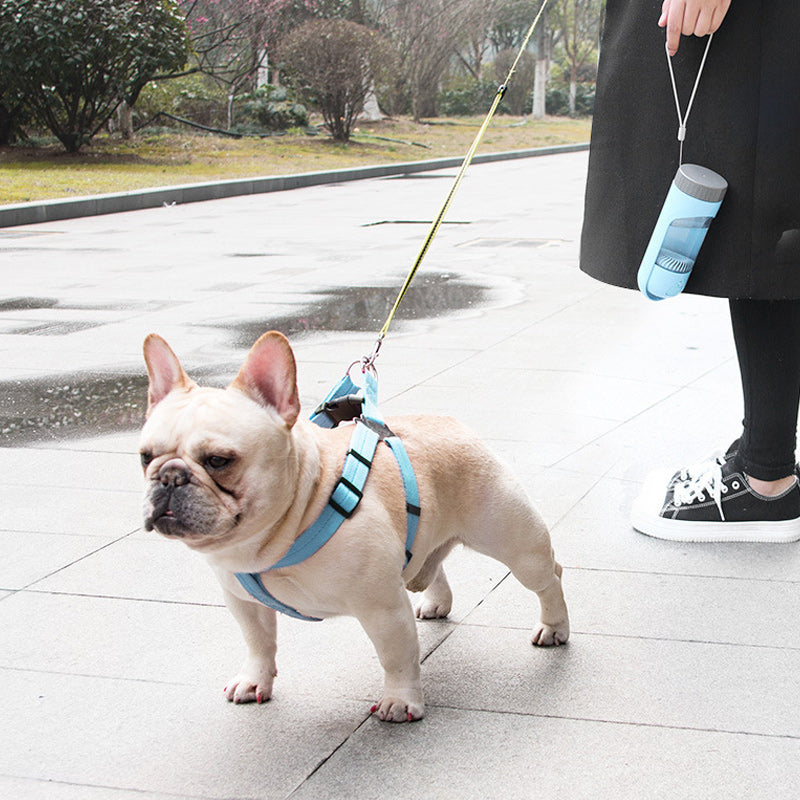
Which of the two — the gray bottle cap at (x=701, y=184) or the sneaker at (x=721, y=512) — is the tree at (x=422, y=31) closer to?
the sneaker at (x=721, y=512)

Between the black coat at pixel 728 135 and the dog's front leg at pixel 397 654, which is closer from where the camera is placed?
the dog's front leg at pixel 397 654

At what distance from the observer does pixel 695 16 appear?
10.2 feet

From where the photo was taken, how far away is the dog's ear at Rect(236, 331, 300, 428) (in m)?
2.43

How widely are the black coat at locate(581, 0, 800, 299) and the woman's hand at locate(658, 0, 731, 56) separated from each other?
87 millimetres

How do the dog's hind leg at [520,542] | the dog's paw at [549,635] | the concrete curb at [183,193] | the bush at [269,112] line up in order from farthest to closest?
the bush at [269,112]
the concrete curb at [183,193]
the dog's paw at [549,635]
the dog's hind leg at [520,542]

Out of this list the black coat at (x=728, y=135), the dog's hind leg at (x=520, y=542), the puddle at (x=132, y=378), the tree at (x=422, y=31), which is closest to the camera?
the dog's hind leg at (x=520, y=542)

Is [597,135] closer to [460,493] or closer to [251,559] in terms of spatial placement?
[460,493]

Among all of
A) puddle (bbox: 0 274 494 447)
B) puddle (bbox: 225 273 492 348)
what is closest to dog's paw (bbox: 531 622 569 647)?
puddle (bbox: 0 274 494 447)

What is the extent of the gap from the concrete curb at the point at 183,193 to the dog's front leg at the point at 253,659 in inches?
477

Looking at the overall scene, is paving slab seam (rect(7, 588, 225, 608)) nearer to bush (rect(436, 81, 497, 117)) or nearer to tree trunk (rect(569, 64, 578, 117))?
bush (rect(436, 81, 497, 117))

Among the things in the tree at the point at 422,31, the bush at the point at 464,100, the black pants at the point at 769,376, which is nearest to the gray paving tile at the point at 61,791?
the black pants at the point at 769,376

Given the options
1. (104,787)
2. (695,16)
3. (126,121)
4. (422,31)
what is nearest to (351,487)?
(104,787)

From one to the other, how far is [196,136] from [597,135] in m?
24.4

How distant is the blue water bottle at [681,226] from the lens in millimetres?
3203
